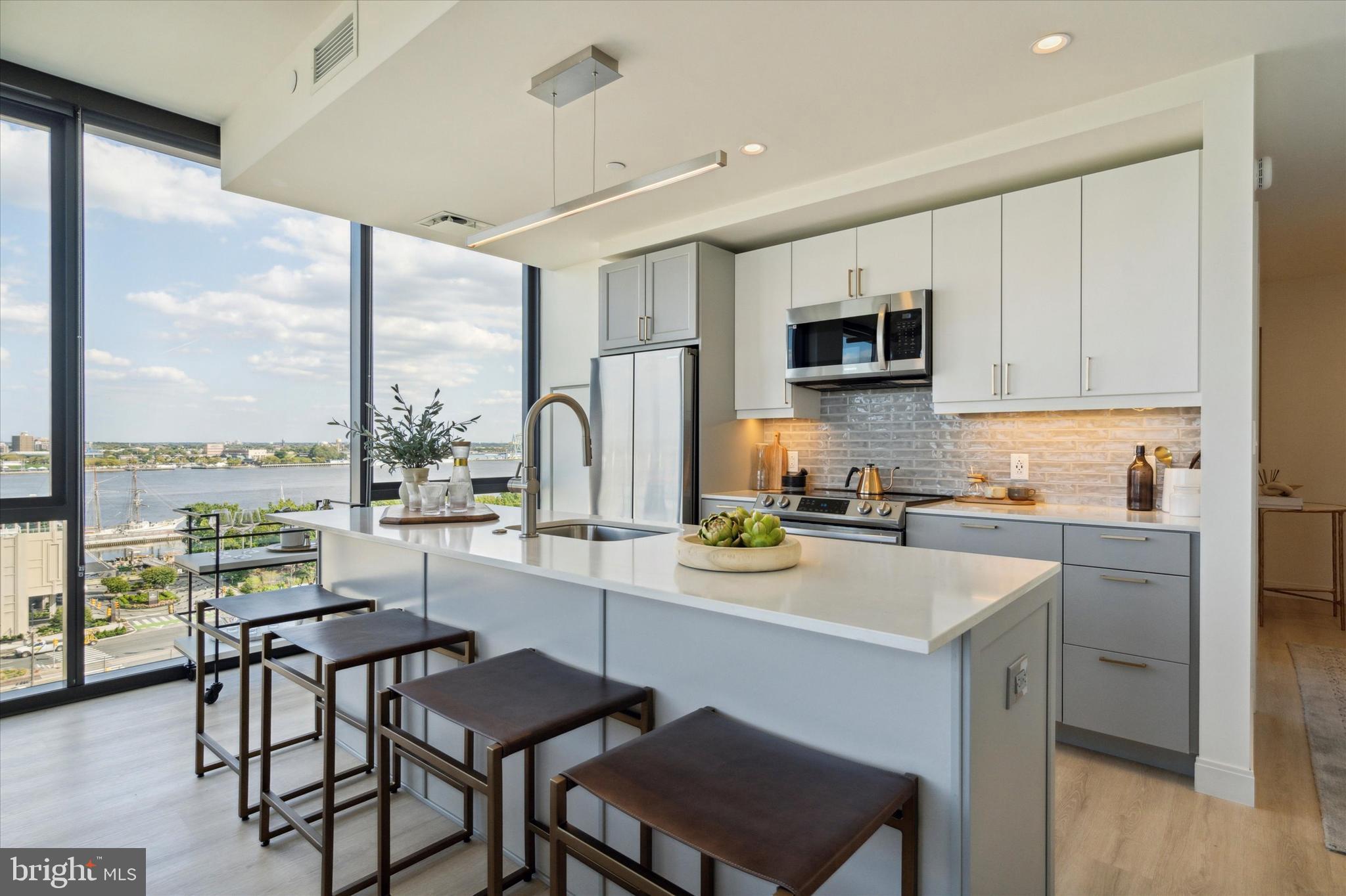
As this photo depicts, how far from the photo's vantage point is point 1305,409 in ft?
17.6

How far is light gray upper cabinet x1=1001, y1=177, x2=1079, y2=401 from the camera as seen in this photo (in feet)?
9.66

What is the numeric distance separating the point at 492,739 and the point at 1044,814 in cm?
131

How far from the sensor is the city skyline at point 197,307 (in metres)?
3.20

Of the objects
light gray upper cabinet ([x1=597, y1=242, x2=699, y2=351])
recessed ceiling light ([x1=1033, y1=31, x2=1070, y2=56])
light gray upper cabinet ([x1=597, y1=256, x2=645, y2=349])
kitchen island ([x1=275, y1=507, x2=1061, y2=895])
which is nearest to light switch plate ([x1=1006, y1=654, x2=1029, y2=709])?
kitchen island ([x1=275, y1=507, x2=1061, y2=895])

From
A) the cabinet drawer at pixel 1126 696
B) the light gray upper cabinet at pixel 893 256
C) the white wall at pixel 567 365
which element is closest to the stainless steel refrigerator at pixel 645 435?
the white wall at pixel 567 365

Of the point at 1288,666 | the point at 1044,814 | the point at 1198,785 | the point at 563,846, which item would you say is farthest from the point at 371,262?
the point at 1288,666

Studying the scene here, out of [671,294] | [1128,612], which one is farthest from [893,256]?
[1128,612]

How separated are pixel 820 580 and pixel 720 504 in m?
2.32

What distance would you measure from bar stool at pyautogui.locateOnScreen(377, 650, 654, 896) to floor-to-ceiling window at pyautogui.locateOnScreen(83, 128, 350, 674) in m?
2.43

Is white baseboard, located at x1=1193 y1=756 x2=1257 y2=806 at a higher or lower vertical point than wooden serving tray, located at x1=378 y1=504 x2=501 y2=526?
lower

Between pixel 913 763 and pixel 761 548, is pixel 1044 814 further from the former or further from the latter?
pixel 761 548

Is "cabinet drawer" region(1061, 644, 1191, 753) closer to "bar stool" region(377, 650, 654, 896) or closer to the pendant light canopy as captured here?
"bar stool" region(377, 650, 654, 896)

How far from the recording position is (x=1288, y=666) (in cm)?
383

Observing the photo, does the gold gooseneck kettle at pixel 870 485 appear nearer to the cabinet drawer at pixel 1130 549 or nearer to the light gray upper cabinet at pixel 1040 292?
the light gray upper cabinet at pixel 1040 292
